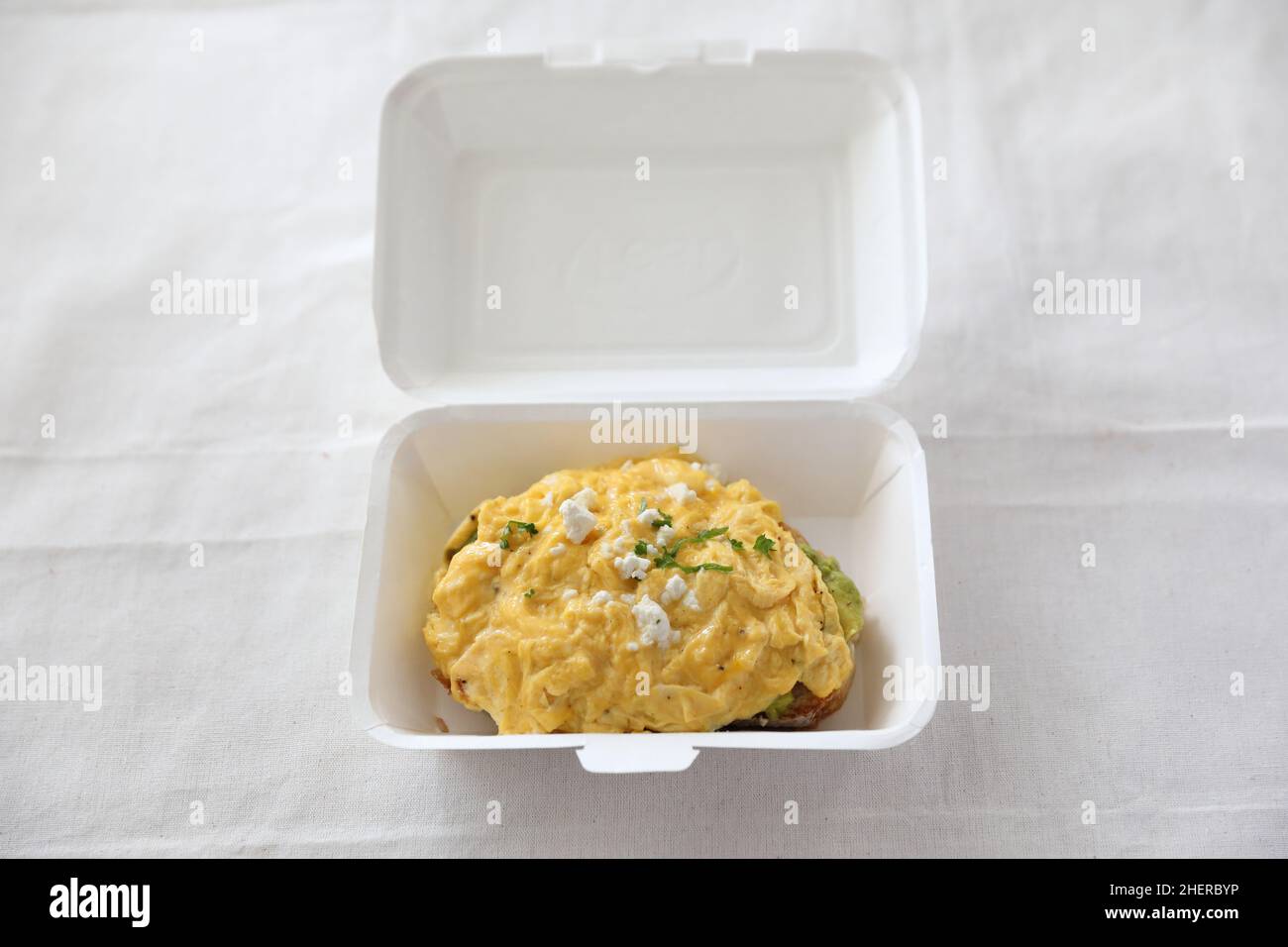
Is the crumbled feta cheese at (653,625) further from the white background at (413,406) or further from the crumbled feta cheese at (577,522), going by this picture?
the white background at (413,406)

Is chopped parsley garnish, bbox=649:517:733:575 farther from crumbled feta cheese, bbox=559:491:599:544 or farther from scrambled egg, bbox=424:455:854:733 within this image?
crumbled feta cheese, bbox=559:491:599:544

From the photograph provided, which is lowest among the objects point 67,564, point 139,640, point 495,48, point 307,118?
point 139,640

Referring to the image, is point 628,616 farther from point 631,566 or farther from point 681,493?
point 681,493

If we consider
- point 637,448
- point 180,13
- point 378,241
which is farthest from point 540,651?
point 180,13

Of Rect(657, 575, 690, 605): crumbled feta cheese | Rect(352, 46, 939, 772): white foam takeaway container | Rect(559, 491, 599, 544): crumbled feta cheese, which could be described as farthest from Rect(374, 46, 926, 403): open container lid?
Rect(657, 575, 690, 605): crumbled feta cheese

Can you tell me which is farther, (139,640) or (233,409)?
(233,409)

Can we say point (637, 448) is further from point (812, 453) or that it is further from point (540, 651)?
point (540, 651)

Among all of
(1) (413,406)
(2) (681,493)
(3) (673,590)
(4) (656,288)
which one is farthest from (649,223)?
(3) (673,590)
